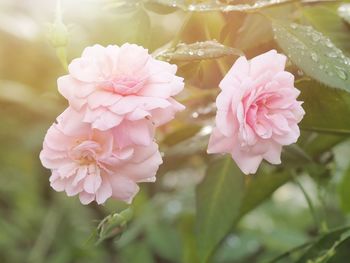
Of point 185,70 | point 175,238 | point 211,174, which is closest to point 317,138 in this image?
point 211,174

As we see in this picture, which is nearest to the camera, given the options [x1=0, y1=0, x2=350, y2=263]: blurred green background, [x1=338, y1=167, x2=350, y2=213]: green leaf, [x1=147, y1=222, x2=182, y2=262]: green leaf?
[x1=0, y1=0, x2=350, y2=263]: blurred green background

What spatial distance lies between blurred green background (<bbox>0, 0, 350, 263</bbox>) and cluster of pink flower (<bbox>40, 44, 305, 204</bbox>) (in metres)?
0.09

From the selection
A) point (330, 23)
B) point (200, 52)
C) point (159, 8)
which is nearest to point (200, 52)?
point (200, 52)

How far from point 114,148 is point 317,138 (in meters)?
0.36

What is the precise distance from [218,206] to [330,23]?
24 centimetres

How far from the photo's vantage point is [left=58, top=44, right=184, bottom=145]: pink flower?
2.03 feet

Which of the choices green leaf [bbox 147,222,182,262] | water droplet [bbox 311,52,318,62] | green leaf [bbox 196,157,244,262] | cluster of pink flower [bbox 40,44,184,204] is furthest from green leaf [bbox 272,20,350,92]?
green leaf [bbox 147,222,182,262]

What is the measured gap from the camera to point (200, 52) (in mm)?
671

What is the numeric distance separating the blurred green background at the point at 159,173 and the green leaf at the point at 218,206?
2.1 inches

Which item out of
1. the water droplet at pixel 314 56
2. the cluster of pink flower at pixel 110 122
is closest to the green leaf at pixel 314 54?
the water droplet at pixel 314 56

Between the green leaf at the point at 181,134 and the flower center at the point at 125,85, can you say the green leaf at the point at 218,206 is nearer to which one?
the green leaf at the point at 181,134

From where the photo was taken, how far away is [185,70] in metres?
0.72

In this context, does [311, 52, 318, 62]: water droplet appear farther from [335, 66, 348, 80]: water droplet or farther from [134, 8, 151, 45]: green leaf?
[134, 8, 151, 45]: green leaf

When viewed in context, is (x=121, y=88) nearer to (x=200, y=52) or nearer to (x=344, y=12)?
(x=200, y=52)
